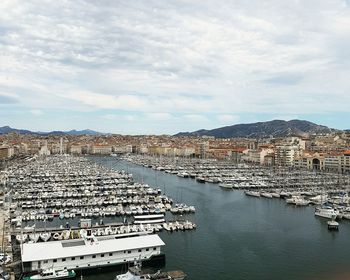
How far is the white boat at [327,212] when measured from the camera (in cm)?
1784

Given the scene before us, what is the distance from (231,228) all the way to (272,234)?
1638 millimetres

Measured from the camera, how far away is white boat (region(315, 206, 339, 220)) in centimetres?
Result: 1784

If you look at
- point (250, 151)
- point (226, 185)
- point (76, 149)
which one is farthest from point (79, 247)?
point (76, 149)

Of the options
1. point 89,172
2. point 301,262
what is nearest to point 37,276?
point 301,262

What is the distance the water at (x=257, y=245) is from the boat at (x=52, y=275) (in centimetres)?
81

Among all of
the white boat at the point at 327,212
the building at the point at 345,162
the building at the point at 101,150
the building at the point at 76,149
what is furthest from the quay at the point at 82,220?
the building at the point at 101,150

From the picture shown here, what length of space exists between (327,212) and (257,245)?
18.8 feet

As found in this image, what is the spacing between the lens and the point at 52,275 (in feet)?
→ 33.4

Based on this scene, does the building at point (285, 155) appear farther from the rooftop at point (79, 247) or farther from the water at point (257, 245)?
the rooftop at point (79, 247)

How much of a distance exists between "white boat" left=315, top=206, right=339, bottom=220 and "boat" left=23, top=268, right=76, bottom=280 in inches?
Result: 466

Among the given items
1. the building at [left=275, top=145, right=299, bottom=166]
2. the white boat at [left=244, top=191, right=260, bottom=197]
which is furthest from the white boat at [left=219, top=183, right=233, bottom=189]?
the building at [left=275, top=145, right=299, bottom=166]

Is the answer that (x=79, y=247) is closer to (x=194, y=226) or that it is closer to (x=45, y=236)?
(x=45, y=236)

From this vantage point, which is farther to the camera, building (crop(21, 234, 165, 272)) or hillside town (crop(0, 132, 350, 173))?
hillside town (crop(0, 132, 350, 173))

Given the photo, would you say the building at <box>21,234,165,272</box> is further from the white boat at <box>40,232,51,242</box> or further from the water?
the white boat at <box>40,232,51,242</box>
